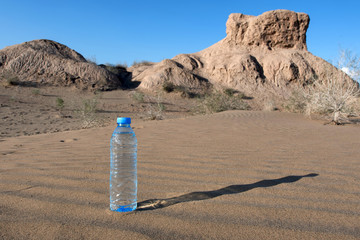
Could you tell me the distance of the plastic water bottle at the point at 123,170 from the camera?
190 centimetres

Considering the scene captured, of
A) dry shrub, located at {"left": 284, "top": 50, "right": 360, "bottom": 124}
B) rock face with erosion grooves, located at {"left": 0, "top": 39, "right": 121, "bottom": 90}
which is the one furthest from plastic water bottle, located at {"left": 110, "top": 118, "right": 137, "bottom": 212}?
rock face with erosion grooves, located at {"left": 0, "top": 39, "right": 121, "bottom": 90}

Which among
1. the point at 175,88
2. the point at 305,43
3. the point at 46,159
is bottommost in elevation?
the point at 46,159

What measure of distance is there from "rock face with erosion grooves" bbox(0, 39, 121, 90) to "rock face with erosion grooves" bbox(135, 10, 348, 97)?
392 centimetres

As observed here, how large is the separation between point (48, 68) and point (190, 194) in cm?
2205

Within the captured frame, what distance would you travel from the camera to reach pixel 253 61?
2572cm

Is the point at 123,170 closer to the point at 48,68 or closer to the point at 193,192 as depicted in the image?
the point at 193,192

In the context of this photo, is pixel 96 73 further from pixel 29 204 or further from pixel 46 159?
pixel 29 204

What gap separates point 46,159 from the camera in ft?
11.2

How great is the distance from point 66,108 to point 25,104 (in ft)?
7.04

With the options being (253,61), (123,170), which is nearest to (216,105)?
(123,170)

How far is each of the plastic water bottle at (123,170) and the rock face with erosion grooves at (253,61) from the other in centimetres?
2030

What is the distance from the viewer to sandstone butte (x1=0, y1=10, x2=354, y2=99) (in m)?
21.0

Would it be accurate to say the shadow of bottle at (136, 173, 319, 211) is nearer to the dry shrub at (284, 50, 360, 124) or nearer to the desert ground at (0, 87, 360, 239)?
the desert ground at (0, 87, 360, 239)

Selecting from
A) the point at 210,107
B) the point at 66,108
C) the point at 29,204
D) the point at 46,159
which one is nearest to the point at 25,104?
the point at 66,108
